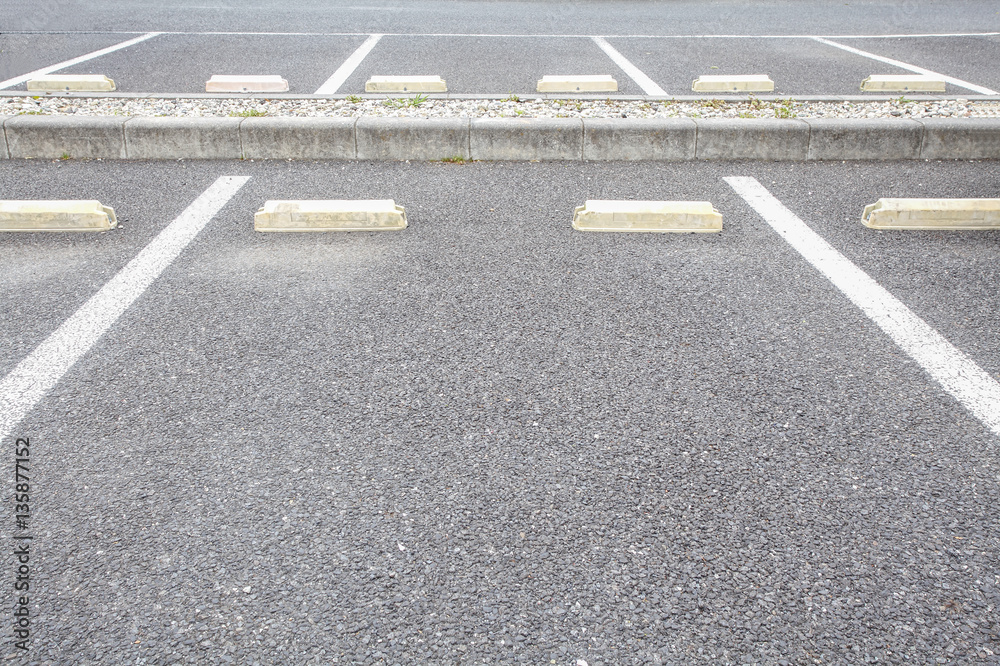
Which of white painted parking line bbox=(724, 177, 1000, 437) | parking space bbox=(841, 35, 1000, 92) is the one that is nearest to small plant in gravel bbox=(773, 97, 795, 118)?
white painted parking line bbox=(724, 177, 1000, 437)

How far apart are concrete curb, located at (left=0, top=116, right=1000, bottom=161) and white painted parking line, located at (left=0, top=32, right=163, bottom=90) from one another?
95.9 inches

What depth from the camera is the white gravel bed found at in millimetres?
6039

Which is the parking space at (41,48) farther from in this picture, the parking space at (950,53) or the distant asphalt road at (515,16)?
the parking space at (950,53)

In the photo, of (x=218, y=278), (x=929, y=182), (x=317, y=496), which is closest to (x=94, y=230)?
(x=218, y=278)

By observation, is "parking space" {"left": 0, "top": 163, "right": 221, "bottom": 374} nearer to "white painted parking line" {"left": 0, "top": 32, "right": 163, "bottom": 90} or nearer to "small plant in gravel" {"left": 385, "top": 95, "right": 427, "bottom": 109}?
"small plant in gravel" {"left": 385, "top": 95, "right": 427, "bottom": 109}

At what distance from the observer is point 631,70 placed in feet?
27.2

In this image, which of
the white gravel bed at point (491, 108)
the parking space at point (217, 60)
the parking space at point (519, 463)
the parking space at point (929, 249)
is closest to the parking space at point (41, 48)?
the parking space at point (217, 60)

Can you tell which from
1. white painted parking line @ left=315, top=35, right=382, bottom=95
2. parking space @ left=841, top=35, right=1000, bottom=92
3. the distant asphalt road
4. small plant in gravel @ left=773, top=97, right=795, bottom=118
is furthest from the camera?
the distant asphalt road

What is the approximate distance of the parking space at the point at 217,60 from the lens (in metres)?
7.57

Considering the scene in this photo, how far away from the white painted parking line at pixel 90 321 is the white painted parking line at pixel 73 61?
14.6 ft

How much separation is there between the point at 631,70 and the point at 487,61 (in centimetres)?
175

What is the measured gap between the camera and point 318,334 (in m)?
3.15

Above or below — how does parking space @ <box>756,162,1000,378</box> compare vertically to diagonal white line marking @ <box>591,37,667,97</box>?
below

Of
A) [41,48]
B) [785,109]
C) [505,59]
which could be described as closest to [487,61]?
[505,59]
